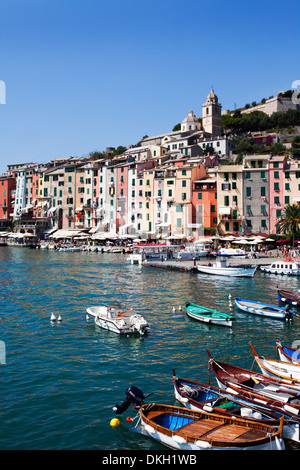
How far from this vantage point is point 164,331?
23.1m

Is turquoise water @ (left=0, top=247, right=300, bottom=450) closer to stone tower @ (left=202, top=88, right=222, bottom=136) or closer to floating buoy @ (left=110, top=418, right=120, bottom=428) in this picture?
floating buoy @ (left=110, top=418, right=120, bottom=428)

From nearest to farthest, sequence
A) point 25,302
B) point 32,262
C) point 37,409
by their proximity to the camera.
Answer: point 37,409 < point 25,302 < point 32,262

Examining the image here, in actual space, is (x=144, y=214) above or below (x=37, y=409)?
above

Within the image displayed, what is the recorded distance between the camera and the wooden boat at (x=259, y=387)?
42.1ft

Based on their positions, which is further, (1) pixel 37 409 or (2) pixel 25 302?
(2) pixel 25 302

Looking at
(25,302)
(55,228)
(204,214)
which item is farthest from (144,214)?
(25,302)

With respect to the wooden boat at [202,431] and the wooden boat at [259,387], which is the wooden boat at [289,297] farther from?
the wooden boat at [202,431]

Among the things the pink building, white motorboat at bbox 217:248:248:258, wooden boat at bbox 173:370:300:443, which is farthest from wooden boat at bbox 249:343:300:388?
the pink building

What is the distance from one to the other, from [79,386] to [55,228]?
87347 mm

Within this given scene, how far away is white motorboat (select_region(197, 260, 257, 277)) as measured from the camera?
4434 cm

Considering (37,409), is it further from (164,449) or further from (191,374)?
(191,374)

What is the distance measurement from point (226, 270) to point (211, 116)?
87.1 meters

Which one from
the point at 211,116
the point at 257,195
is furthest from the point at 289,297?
the point at 211,116
